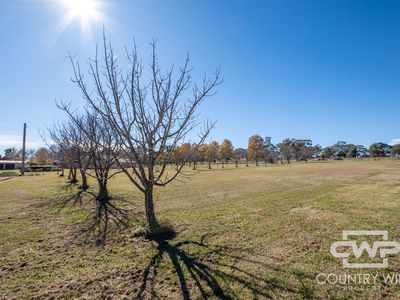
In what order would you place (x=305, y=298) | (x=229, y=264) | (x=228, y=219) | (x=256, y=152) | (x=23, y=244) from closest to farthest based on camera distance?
(x=305, y=298) < (x=229, y=264) < (x=23, y=244) < (x=228, y=219) < (x=256, y=152)

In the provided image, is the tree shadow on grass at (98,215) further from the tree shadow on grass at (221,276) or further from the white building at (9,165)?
the white building at (9,165)

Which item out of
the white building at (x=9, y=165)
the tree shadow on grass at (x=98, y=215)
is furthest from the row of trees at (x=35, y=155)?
the tree shadow on grass at (x=98, y=215)

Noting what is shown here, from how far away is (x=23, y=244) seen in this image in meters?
5.45

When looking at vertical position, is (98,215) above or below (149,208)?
below

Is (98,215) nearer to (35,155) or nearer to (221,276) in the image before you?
(221,276)

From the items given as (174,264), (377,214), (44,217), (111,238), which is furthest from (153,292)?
(377,214)

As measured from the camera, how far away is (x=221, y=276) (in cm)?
371

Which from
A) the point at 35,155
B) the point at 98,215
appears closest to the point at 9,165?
the point at 35,155

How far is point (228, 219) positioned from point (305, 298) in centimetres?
422

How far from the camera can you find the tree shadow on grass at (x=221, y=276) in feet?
10.6

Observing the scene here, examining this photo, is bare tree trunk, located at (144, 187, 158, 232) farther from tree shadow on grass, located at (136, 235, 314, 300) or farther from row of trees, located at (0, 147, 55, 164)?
row of trees, located at (0, 147, 55, 164)

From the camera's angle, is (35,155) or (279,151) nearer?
(35,155)

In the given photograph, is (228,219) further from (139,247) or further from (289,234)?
(139,247)

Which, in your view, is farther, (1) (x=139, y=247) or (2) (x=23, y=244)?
(2) (x=23, y=244)
